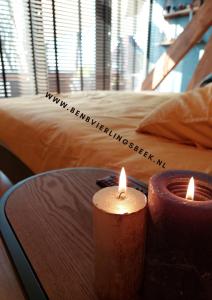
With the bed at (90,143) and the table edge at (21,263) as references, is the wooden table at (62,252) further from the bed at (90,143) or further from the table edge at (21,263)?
the bed at (90,143)

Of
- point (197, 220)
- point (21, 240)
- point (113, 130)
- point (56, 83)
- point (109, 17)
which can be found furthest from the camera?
point (109, 17)

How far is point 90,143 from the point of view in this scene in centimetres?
78

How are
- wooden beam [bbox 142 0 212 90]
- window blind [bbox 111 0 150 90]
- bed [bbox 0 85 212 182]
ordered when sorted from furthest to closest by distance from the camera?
window blind [bbox 111 0 150 90] < wooden beam [bbox 142 0 212 90] < bed [bbox 0 85 212 182]

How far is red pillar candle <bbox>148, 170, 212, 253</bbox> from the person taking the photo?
24 centimetres

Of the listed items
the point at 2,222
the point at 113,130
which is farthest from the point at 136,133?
the point at 2,222

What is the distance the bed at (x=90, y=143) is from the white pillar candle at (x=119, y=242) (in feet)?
1.12

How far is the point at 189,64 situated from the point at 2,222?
3524 millimetres

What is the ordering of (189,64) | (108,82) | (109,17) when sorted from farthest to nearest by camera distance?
(189,64), (108,82), (109,17)

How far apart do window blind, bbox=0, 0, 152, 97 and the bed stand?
123 centimetres

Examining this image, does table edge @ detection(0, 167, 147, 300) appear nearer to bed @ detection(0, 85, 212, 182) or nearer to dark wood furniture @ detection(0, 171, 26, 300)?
dark wood furniture @ detection(0, 171, 26, 300)

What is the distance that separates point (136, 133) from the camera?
867mm

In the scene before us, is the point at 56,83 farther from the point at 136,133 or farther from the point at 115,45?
the point at 136,133

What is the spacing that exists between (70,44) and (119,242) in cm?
265

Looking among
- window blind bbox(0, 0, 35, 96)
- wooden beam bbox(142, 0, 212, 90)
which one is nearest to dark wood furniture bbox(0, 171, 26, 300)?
window blind bbox(0, 0, 35, 96)
